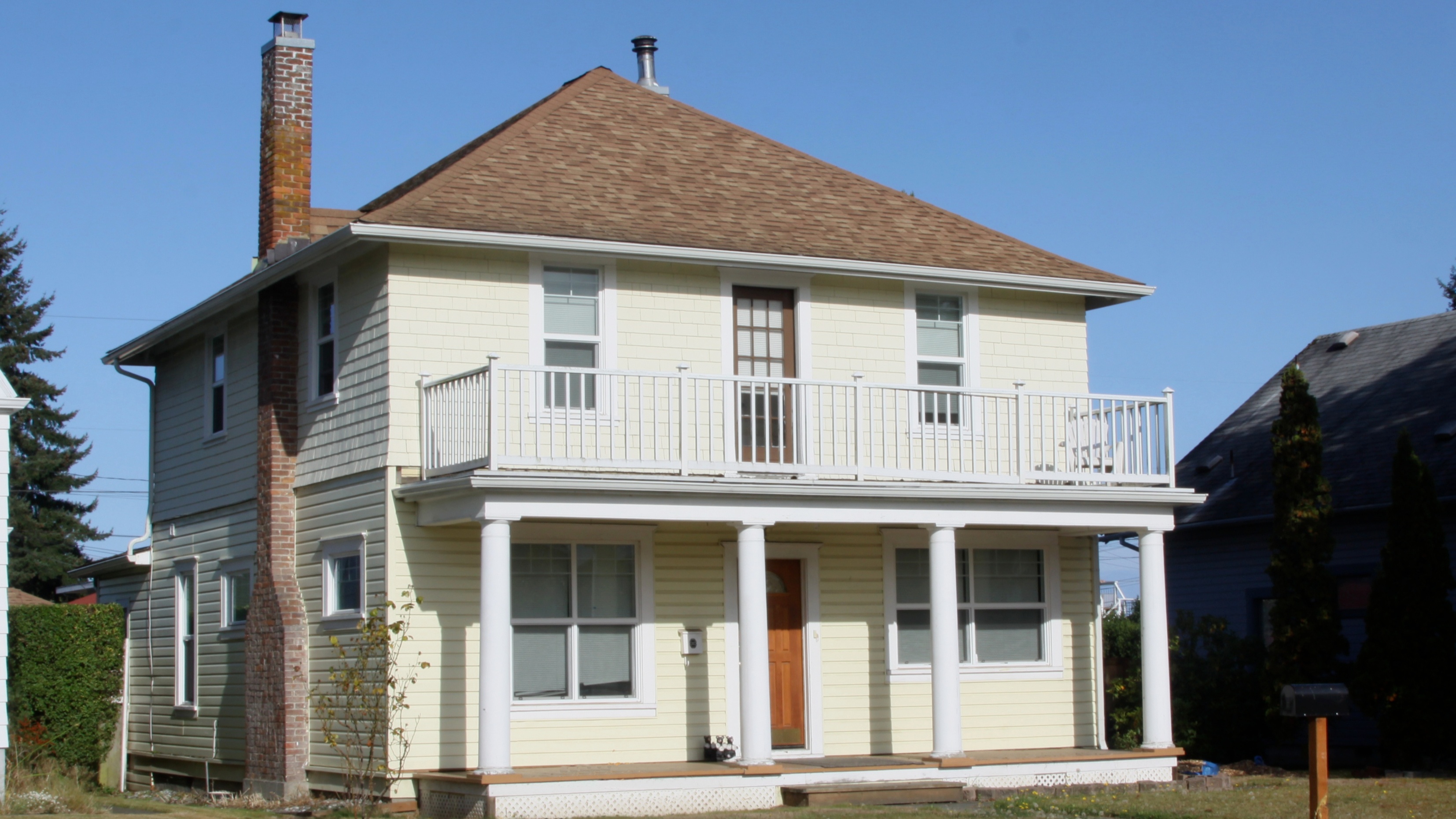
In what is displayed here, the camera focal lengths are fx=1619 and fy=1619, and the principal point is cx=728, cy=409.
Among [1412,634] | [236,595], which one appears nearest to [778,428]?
[236,595]

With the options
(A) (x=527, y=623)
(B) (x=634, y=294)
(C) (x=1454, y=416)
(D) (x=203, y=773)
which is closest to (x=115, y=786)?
(D) (x=203, y=773)

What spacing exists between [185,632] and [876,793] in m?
9.78

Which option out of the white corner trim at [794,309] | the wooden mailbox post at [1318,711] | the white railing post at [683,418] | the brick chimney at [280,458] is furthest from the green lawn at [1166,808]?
the white corner trim at [794,309]

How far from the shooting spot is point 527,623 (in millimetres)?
16125

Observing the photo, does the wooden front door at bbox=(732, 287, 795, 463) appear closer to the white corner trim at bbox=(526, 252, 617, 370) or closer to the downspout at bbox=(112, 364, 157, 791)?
the white corner trim at bbox=(526, 252, 617, 370)

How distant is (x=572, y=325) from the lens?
1683 cm

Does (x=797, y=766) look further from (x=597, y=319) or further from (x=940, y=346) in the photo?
(x=940, y=346)

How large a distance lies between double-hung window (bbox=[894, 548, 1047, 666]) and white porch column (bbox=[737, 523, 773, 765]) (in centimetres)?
284

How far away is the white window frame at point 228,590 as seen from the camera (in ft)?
61.9

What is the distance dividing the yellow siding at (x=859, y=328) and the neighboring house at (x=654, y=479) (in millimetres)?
40

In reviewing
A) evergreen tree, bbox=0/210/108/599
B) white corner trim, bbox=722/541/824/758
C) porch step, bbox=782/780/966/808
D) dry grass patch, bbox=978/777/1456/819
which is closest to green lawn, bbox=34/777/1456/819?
dry grass patch, bbox=978/777/1456/819

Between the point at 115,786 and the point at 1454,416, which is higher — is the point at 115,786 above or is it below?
below

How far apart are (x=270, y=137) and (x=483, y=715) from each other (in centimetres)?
768

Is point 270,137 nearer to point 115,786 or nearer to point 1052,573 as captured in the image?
point 115,786
